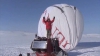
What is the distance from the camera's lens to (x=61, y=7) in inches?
520

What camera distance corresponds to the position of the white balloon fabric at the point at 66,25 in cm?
1250

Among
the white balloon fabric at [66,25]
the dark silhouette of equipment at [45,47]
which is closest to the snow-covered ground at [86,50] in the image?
the white balloon fabric at [66,25]

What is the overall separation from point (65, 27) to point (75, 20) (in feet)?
3.67

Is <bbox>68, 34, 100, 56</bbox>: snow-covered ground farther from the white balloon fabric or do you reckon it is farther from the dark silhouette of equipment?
the dark silhouette of equipment

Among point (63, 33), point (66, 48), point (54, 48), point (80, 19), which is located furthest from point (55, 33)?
point (54, 48)

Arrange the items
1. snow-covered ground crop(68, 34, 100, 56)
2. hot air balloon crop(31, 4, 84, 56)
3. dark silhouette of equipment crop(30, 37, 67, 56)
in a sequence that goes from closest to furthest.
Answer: dark silhouette of equipment crop(30, 37, 67, 56) < hot air balloon crop(31, 4, 84, 56) < snow-covered ground crop(68, 34, 100, 56)

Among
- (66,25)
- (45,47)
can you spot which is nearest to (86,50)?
(66,25)

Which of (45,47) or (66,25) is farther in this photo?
(66,25)

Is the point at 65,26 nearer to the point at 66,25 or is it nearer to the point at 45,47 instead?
the point at 66,25

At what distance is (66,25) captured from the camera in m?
12.6

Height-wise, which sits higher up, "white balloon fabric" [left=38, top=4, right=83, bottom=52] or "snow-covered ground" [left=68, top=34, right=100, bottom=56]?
"white balloon fabric" [left=38, top=4, right=83, bottom=52]

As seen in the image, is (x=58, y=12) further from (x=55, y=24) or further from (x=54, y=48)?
(x=54, y=48)

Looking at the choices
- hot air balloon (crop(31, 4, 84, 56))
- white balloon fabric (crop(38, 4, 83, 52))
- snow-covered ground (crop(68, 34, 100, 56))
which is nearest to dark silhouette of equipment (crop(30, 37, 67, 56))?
hot air balloon (crop(31, 4, 84, 56))

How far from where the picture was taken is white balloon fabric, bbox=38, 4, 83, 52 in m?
12.5
